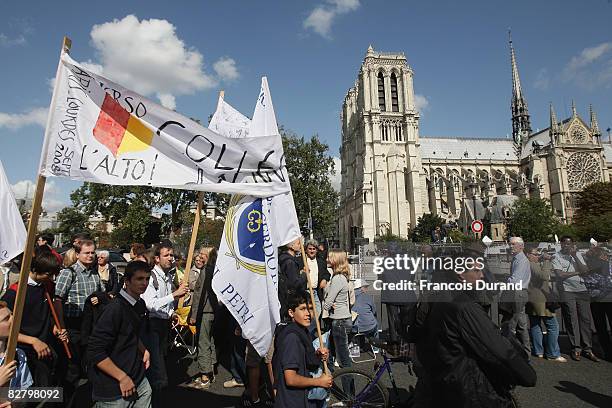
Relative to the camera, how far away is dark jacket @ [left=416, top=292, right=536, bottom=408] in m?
2.46

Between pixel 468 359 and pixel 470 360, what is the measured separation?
2cm

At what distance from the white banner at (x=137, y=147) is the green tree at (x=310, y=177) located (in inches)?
1152

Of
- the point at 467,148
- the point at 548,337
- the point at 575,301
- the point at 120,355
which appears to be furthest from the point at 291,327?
the point at 467,148

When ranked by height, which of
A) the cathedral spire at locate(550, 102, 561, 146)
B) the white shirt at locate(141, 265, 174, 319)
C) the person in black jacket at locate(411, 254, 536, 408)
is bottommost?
the person in black jacket at locate(411, 254, 536, 408)

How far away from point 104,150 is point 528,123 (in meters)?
104

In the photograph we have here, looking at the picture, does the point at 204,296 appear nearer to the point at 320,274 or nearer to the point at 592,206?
the point at 320,274

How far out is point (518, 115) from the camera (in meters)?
90.4

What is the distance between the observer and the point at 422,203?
65938 millimetres

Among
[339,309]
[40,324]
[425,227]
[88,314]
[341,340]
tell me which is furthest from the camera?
[425,227]

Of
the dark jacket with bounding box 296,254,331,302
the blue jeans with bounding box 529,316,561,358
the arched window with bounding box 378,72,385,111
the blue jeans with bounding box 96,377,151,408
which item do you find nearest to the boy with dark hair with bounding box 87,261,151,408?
the blue jeans with bounding box 96,377,151,408

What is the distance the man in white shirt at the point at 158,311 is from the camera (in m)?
3.90

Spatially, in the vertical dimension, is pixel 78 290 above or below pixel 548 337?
above

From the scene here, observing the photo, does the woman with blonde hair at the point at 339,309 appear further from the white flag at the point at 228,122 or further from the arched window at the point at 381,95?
the arched window at the point at 381,95

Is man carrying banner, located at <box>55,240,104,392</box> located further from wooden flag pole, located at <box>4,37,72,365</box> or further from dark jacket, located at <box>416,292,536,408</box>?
dark jacket, located at <box>416,292,536,408</box>
